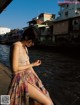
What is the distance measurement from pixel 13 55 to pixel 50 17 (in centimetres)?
8560

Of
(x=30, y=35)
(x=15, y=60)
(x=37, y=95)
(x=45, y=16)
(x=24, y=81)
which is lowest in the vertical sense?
(x=37, y=95)

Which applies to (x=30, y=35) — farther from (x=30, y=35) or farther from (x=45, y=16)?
(x=45, y=16)

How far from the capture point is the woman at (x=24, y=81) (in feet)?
9.98

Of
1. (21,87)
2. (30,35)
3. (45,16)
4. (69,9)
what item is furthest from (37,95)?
(45,16)

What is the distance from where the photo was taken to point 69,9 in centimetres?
7194

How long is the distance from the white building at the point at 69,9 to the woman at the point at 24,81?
63.4 meters

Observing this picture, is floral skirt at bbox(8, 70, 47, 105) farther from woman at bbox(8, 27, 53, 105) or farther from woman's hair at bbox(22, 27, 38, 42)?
woman's hair at bbox(22, 27, 38, 42)

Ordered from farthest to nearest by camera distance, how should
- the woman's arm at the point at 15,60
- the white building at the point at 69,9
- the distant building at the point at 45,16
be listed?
the distant building at the point at 45,16 → the white building at the point at 69,9 → the woman's arm at the point at 15,60

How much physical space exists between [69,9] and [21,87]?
70.4 metres

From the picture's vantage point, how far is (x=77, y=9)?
223 ft

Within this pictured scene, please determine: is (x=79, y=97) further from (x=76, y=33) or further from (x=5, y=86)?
(x=76, y=33)

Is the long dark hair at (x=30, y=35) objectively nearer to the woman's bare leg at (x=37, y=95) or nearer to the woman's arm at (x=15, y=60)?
the woman's arm at (x=15, y=60)

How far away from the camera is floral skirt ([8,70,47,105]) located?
120 inches

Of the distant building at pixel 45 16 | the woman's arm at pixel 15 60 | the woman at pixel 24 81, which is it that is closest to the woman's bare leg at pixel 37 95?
the woman at pixel 24 81
